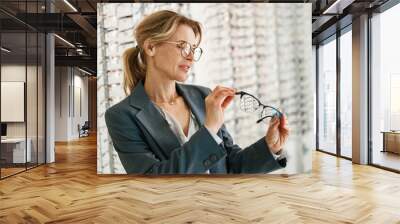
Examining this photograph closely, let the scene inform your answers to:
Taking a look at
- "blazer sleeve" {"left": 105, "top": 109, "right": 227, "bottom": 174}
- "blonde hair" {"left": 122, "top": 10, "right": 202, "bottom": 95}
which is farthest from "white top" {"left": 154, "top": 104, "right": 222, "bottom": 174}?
"blonde hair" {"left": 122, "top": 10, "right": 202, "bottom": 95}

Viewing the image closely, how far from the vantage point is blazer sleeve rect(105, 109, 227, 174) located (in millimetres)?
6008

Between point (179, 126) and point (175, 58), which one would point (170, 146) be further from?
point (175, 58)

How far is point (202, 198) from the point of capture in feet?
16.9

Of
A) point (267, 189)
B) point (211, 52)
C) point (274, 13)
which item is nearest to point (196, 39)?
point (211, 52)

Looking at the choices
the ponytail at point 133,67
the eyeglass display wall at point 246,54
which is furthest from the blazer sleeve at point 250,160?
the ponytail at point 133,67

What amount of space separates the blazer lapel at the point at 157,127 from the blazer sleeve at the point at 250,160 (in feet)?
3.08

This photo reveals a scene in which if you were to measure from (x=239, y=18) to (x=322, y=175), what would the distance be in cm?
307

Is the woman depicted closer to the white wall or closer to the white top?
the white top

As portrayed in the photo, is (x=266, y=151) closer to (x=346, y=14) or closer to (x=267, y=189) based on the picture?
(x=267, y=189)

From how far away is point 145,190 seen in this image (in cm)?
573

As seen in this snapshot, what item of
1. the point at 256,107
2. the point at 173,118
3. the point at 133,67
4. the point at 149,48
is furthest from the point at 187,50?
the point at 256,107

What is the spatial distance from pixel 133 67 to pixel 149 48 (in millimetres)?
490

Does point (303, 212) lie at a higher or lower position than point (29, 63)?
lower

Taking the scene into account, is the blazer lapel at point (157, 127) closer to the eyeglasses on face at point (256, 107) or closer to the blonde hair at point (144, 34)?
the blonde hair at point (144, 34)
